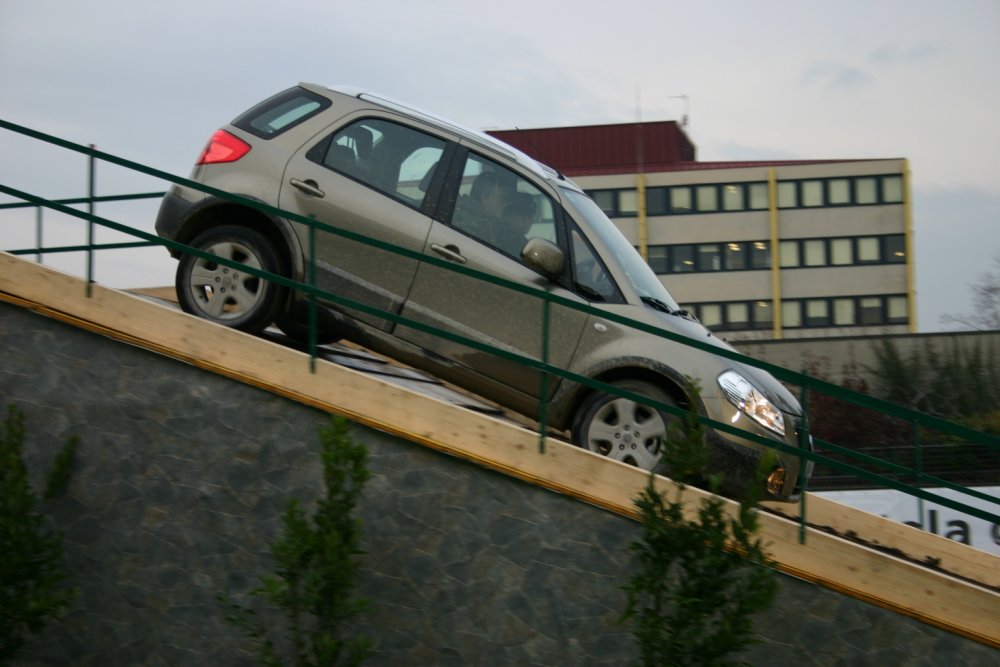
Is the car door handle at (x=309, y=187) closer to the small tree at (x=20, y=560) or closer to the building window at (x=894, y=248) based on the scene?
the small tree at (x=20, y=560)

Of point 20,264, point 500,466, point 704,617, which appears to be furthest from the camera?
point 20,264

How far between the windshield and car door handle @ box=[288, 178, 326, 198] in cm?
156

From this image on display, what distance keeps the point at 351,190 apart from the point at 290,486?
80.4 inches

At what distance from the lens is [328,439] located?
5656 millimetres

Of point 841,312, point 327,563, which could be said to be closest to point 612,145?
point 841,312

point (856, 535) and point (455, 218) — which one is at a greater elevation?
point (455, 218)

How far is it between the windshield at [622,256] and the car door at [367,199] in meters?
0.98

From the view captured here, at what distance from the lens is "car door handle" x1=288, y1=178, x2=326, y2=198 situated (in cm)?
751

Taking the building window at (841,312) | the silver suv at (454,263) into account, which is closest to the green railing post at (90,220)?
the silver suv at (454,263)

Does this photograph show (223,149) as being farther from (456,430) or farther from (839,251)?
(839,251)

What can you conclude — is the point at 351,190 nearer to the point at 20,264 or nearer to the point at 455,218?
the point at 455,218

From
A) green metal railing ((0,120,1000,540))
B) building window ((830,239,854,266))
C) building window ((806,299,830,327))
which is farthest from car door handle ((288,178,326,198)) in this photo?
building window ((830,239,854,266))

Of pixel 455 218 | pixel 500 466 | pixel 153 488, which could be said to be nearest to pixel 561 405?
pixel 500 466

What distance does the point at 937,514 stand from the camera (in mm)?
14359
